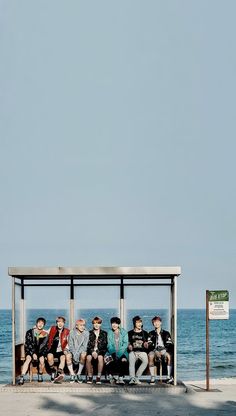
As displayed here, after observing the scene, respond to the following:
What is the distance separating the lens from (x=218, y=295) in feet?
46.1

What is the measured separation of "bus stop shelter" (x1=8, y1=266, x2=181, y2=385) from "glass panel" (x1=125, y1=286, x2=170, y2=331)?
5 cm

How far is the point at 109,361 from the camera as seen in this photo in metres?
13.8

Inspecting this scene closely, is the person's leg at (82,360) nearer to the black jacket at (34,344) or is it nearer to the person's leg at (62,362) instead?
the person's leg at (62,362)

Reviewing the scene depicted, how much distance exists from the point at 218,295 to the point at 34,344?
3.35m

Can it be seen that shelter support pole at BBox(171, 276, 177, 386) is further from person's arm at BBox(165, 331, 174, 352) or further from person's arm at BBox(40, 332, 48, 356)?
person's arm at BBox(40, 332, 48, 356)

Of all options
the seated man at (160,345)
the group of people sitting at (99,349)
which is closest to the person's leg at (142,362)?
the group of people sitting at (99,349)

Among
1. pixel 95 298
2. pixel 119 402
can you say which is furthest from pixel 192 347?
pixel 119 402

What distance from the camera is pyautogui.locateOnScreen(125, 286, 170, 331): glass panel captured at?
47.6ft

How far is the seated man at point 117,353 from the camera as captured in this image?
13.8m

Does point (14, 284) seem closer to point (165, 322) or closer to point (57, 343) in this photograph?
point (57, 343)


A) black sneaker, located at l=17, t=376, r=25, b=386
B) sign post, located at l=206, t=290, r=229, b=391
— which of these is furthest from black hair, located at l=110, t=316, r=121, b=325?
black sneaker, located at l=17, t=376, r=25, b=386

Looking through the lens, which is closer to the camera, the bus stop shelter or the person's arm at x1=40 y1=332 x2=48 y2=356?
the bus stop shelter

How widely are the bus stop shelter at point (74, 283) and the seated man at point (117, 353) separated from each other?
678 mm

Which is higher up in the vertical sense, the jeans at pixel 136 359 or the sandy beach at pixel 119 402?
the jeans at pixel 136 359
